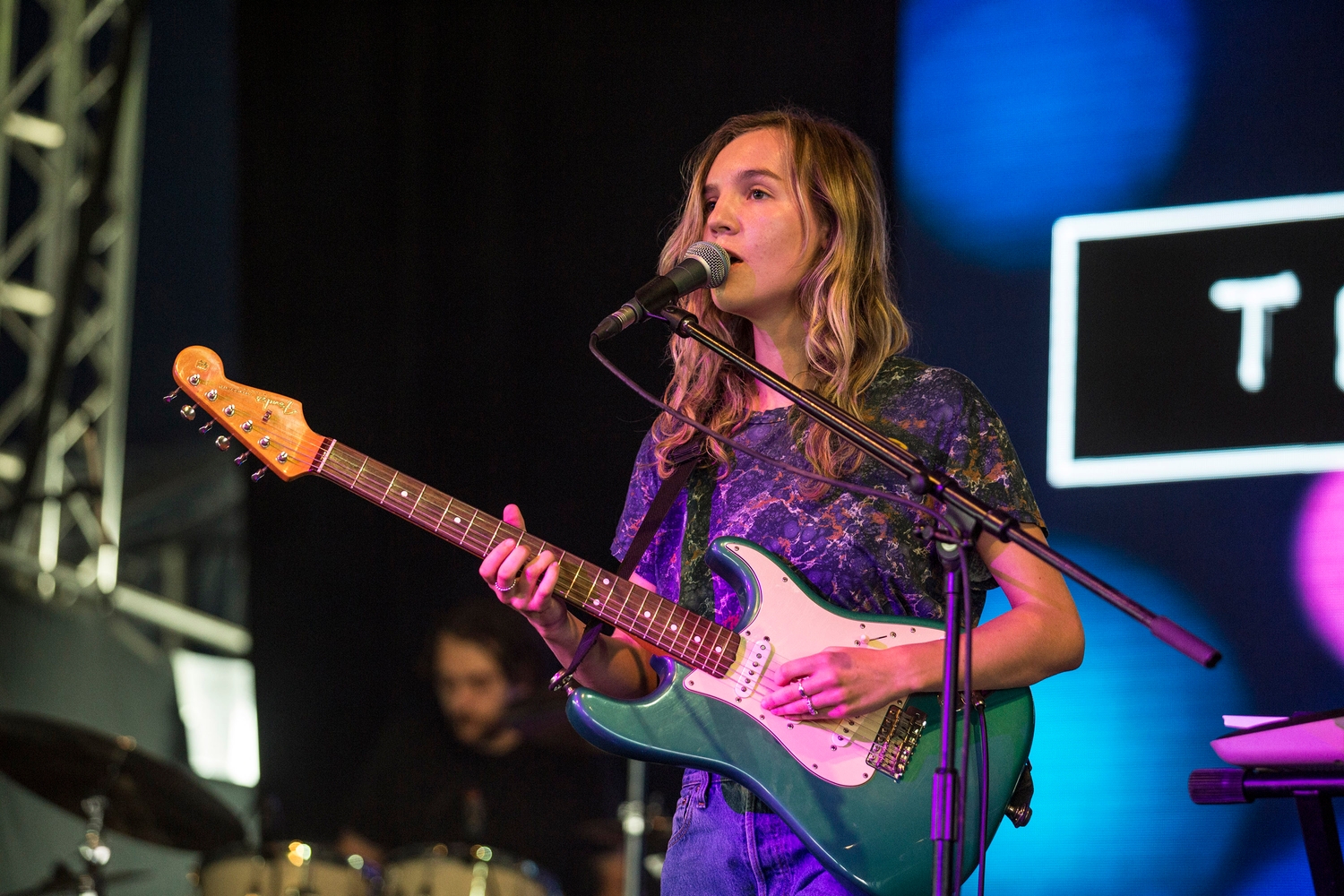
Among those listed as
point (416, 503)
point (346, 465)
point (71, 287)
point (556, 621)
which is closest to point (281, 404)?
point (346, 465)

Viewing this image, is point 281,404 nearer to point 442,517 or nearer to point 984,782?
point 442,517

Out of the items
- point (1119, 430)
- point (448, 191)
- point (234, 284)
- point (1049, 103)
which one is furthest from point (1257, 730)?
point (234, 284)

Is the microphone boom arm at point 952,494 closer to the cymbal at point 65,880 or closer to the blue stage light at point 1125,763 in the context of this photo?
the blue stage light at point 1125,763

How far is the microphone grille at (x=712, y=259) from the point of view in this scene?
88.2 inches

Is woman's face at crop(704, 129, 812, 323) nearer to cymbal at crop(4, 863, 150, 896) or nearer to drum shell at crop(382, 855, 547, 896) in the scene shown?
drum shell at crop(382, 855, 547, 896)

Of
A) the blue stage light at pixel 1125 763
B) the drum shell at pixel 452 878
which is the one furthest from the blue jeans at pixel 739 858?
the drum shell at pixel 452 878

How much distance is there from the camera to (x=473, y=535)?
7.42 feet

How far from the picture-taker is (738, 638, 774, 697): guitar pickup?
217cm

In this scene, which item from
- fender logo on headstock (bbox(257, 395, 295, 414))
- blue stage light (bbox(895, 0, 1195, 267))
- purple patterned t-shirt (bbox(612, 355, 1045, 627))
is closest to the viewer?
purple patterned t-shirt (bbox(612, 355, 1045, 627))

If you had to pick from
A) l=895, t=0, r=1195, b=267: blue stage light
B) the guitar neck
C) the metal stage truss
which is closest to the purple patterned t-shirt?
the guitar neck

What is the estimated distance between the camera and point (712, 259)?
2.26 meters

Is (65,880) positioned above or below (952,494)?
below

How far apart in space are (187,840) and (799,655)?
276 cm

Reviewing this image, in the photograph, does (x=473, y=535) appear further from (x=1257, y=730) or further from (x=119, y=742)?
(x=119, y=742)
